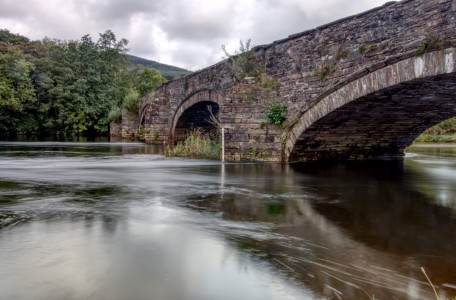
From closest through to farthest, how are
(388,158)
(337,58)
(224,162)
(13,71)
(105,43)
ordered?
(337,58)
(224,162)
(388,158)
(13,71)
(105,43)

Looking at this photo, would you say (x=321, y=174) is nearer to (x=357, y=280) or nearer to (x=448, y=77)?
(x=448, y=77)

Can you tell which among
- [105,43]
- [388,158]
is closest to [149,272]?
[388,158]

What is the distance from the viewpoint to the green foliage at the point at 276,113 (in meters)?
11.7

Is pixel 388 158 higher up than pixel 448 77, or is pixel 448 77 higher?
pixel 448 77

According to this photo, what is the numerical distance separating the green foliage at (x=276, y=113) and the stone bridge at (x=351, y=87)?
11 centimetres

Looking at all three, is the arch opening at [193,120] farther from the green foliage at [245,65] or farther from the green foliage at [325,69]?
the green foliage at [325,69]

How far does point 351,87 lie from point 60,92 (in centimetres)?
3555

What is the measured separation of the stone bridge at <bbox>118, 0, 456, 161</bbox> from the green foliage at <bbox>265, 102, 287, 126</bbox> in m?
0.11

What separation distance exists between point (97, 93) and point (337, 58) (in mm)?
34595

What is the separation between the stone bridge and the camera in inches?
305

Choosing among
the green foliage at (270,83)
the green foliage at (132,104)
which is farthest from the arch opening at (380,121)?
the green foliage at (132,104)

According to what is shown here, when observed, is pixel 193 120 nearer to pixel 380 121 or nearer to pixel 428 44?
pixel 380 121

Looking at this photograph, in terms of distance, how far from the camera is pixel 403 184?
344 inches

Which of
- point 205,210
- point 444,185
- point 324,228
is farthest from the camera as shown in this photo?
point 444,185
